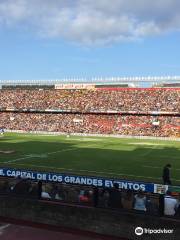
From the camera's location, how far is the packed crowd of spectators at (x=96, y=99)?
73750 millimetres

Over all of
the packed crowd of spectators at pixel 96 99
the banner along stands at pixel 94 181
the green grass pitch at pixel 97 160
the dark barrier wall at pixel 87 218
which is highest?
the packed crowd of spectators at pixel 96 99

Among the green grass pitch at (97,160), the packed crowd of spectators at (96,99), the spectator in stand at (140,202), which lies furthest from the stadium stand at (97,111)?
the spectator in stand at (140,202)

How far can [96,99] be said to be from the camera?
261 ft

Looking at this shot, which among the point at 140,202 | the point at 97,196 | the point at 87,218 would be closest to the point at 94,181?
the point at 97,196

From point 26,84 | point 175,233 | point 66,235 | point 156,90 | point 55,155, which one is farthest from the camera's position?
A: point 26,84

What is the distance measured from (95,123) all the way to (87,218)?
5927 centimetres

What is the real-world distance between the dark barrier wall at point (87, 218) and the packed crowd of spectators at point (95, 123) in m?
52.5

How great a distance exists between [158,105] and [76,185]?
58162 mm

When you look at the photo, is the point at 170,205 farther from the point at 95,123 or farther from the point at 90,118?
the point at 90,118

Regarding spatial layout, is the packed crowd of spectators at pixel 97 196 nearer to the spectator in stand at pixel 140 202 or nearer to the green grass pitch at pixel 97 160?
the spectator in stand at pixel 140 202

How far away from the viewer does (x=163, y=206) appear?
14273 millimetres

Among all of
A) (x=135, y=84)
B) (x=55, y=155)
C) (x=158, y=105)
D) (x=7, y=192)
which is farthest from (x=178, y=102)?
(x=7, y=192)

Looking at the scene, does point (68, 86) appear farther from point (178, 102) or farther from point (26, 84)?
point (178, 102)

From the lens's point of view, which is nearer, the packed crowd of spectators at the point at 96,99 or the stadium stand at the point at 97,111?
the stadium stand at the point at 97,111
